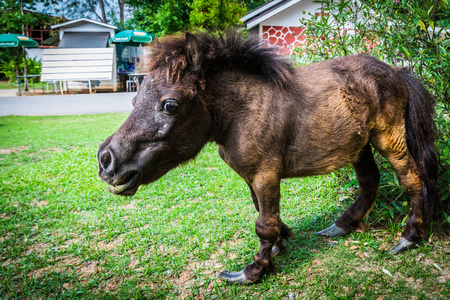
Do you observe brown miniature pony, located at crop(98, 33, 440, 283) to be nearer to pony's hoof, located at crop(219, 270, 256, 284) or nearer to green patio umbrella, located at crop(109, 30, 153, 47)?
pony's hoof, located at crop(219, 270, 256, 284)

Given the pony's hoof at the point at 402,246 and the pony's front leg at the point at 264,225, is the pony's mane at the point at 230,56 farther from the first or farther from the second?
the pony's hoof at the point at 402,246

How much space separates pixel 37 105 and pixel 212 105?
16086mm

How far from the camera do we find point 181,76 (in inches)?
99.5

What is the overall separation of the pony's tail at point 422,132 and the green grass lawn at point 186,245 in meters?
0.52

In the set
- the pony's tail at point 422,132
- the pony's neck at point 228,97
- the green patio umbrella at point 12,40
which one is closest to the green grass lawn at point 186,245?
the pony's tail at point 422,132

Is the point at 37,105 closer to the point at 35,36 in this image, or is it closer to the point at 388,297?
the point at 388,297

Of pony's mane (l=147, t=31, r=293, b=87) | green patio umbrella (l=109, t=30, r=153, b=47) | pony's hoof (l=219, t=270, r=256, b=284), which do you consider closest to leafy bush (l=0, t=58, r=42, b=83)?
green patio umbrella (l=109, t=30, r=153, b=47)

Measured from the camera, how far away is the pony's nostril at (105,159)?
237cm

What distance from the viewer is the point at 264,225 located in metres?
2.78

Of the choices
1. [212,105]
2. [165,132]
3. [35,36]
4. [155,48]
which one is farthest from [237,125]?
[35,36]

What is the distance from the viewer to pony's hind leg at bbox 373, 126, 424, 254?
3.10 meters

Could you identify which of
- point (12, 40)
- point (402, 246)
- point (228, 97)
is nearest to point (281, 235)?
point (402, 246)

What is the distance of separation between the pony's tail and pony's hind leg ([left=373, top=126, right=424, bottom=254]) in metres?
0.10

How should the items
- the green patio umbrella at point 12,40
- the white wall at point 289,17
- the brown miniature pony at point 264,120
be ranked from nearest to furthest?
the brown miniature pony at point 264,120, the white wall at point 289,17, the green patio umbrella at point 12,40
